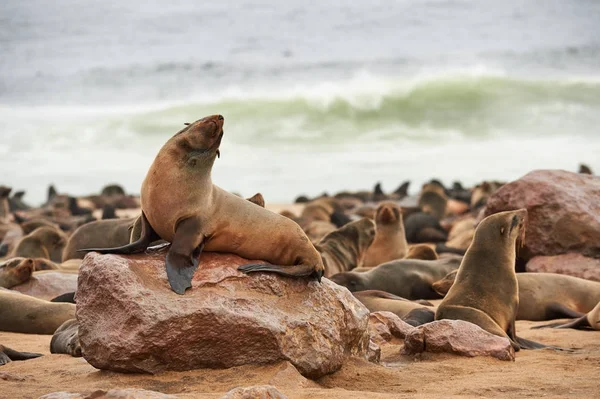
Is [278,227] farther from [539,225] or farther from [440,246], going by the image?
[440,246]

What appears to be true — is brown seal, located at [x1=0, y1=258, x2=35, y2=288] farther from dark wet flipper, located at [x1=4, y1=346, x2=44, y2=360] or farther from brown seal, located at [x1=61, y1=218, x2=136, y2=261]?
dark wet flipper, located at [x1=4, y1=346, x2=44, y2=360]

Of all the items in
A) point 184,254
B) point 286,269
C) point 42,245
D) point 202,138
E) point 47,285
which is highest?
point 202,138

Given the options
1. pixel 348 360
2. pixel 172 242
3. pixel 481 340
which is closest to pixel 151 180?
pixel 172 242

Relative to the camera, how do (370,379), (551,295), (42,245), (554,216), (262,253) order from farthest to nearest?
(42,245) → (554,216) → (551,295) → (262,253) → (370,379)

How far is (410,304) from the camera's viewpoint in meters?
8.55

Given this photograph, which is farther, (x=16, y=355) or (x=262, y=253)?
(x=16, y=355)

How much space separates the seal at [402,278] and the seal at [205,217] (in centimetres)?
384

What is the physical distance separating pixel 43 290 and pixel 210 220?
14.7 ft

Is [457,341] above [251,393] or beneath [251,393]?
beneath

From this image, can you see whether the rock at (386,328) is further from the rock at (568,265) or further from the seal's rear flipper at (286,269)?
the rock at (568,265)

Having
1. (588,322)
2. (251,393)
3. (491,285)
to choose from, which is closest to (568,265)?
(588,322)

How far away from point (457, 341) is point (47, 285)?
4784 mm

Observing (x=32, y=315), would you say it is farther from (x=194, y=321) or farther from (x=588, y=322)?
(x=588, y=322)

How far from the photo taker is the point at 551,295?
9.19 meters
